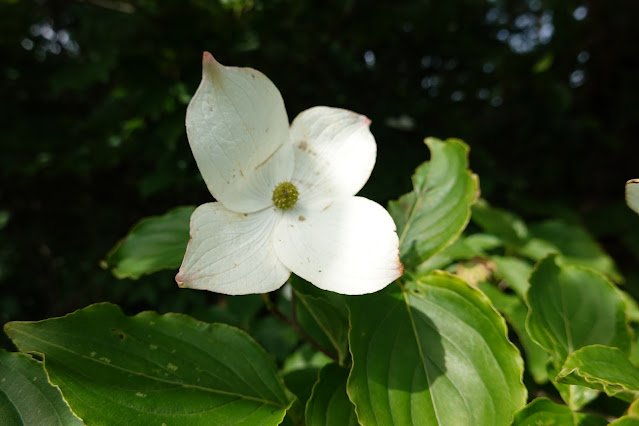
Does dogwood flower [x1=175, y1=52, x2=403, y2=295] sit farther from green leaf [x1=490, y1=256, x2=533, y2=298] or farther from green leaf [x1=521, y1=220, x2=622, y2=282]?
green leaf [x1=521, y1=220, x2=622, y2=282]

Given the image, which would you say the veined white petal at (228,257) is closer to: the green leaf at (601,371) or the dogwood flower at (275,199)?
the dogwood flower at (275,199)

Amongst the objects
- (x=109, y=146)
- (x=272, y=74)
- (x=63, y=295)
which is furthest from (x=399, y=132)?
(x=63, y=295)

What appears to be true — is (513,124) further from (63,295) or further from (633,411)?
(63,295)

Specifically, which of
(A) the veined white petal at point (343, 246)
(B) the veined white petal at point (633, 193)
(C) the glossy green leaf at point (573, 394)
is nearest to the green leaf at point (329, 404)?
(A) the veined white petal at point (343, 246)

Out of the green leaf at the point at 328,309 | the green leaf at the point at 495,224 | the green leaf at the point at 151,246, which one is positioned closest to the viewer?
the green leaf at the point at 328,309

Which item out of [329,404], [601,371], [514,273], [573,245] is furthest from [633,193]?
[573,245]

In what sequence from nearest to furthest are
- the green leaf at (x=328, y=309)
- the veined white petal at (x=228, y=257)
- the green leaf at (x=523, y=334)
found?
the veined white petal at (x=228, y=257), the green leaf at (x=328, y=309), the green leaf at (x=523, y=334)

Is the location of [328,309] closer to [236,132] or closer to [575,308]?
[236,132]

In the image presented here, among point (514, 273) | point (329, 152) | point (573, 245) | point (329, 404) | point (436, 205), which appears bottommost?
point (573, 245)

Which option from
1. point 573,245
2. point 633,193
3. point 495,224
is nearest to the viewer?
point 633,193
